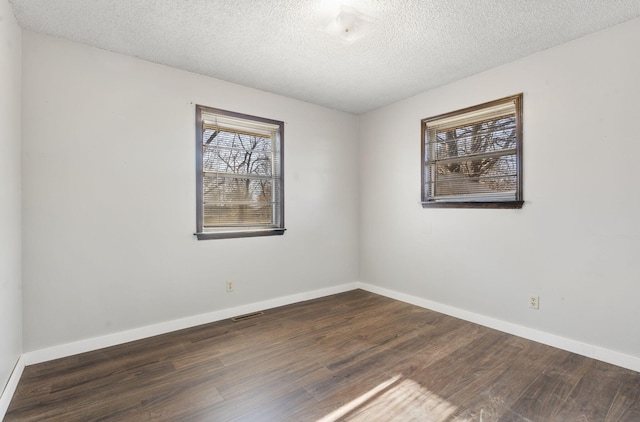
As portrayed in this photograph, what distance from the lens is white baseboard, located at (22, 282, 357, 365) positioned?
2396 mm

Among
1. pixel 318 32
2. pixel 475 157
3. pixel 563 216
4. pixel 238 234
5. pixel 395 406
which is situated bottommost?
pixel 395 406

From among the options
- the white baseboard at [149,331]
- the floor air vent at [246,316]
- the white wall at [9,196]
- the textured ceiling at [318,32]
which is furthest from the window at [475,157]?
the white wall at [9,196]

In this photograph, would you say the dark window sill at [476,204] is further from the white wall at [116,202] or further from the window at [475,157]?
the white wall at [116,202]

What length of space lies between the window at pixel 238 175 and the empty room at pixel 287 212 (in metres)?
0.02

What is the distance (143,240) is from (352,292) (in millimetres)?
2677

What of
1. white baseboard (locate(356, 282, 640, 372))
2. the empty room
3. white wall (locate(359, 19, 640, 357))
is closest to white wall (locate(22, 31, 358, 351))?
the empty room

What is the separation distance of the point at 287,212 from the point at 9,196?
2.40 meters

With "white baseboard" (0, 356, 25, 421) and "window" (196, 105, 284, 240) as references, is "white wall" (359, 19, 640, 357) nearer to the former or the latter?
"window" (196, 105, 284, 240)

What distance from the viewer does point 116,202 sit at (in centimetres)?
269

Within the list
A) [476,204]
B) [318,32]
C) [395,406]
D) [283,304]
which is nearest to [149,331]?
[283,304]

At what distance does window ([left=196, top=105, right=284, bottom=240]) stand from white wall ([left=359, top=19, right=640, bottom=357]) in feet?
5.88

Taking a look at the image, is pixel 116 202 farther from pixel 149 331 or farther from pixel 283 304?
pixel 283 304

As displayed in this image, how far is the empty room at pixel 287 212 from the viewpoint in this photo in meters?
2.04

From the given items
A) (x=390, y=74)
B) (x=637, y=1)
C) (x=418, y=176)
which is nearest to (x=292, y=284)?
(x=418, y=176)
